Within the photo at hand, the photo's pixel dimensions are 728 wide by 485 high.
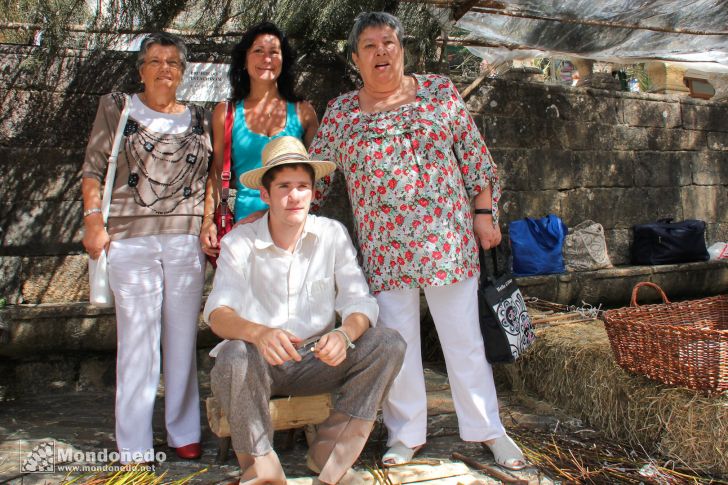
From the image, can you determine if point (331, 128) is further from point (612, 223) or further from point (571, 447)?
point (612, 223)

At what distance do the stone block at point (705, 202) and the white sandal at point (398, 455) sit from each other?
529cm

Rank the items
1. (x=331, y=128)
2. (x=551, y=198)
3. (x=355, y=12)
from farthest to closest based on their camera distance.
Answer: (x=551, y=198), (x=355, y=12), (x=331, y=128)

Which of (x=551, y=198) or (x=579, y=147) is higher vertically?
(x=579, y=147)

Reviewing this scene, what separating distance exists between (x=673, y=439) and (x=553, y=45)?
127 inches

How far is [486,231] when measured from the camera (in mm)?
3068

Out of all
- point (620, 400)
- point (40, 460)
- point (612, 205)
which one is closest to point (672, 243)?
point (612, 205)

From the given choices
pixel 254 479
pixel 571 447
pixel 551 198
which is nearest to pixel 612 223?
pixel 551 198

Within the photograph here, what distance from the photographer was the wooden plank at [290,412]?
2.68 m

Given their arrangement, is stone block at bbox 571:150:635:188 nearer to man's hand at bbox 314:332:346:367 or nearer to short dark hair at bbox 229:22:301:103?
short dark hair at bbox 229:22:301:103

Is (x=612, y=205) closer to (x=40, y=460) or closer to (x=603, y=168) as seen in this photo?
(x=603, y=168)

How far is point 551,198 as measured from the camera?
6102 mm

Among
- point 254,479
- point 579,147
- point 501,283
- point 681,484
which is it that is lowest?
point 681,484

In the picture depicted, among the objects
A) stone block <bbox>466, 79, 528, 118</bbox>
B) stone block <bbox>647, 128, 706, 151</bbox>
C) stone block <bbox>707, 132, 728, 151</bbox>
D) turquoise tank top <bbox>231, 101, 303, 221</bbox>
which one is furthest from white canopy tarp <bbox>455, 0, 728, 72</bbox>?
turquoise tank top <bbox>231, 101, 303, 221</bbox>

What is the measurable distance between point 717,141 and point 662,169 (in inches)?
37.4
